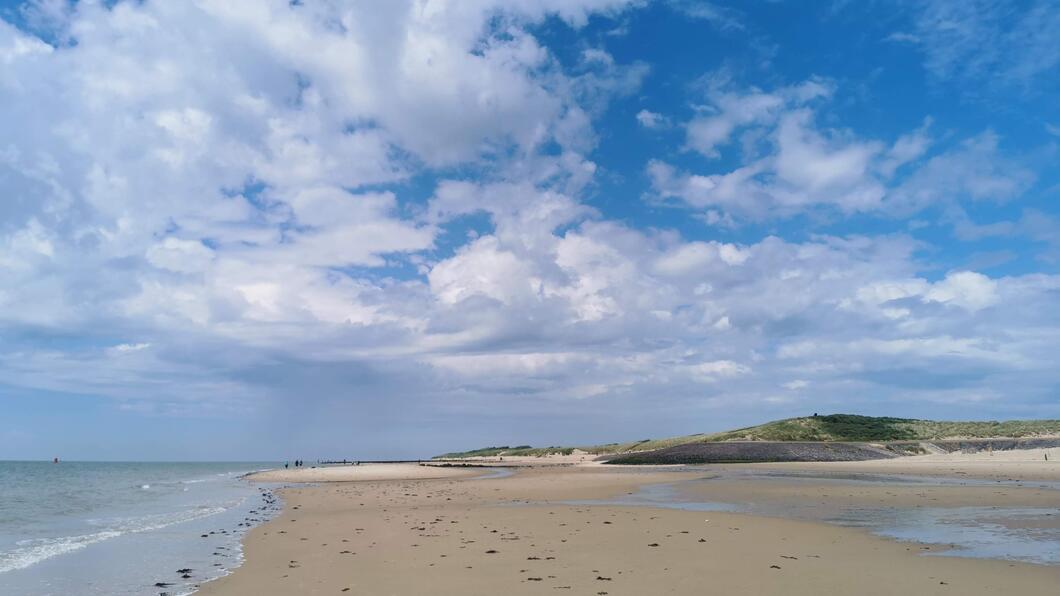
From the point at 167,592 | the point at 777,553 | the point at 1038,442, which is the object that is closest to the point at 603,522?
the point at 777,553

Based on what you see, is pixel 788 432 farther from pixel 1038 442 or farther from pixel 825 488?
pixel 825 488

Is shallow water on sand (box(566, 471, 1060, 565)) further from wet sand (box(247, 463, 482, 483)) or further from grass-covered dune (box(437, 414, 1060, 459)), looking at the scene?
grass-covered dune (box(437, 414, 1060, 459))

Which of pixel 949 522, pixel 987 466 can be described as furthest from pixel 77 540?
pixel 987 466

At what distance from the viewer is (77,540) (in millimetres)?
21781

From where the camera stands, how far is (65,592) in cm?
1356

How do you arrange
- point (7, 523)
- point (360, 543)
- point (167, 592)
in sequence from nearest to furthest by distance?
1. point (167, 592)
2. point (360, 543)
3. point (7, 523)

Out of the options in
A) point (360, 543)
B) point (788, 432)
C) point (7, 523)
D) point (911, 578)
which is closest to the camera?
point (911, 578)

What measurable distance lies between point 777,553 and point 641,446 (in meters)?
97.8

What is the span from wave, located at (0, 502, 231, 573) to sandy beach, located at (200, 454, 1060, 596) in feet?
16.8

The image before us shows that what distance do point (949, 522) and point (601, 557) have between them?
1214 centimetres

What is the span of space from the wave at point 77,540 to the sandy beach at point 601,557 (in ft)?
16.8

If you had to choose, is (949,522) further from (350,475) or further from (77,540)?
(350,475)

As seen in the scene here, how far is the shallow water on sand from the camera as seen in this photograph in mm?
14422

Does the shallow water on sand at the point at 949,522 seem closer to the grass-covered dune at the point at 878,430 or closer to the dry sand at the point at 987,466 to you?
the dry sand at the point at 987,466
